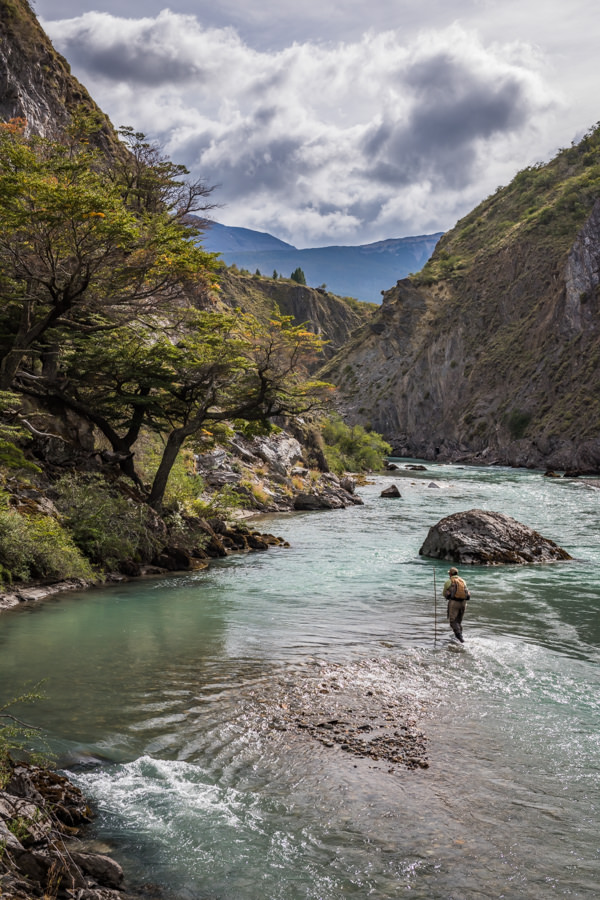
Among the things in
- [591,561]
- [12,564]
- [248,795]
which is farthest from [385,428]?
[248,795]

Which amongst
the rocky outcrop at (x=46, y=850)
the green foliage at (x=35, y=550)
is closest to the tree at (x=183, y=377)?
the green foliage at (x=35, y=550)

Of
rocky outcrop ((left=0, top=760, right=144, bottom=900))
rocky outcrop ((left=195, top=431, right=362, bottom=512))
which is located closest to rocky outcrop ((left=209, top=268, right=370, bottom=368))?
rocky outcrop ((left=195, top=431, right=362, bottom=512))

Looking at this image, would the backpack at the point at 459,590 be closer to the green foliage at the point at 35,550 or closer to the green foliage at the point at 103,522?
the green foliage at the point at 35,550

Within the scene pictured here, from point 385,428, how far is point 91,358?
90.9 m

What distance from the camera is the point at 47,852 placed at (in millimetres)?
4969

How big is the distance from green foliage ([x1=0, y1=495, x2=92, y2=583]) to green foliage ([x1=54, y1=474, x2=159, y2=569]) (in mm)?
734

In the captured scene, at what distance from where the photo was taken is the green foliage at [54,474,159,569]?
17.1 metres

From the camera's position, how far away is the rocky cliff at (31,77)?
136 feet

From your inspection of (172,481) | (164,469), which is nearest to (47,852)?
(164,469)

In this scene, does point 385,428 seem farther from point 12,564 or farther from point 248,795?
point 248,795

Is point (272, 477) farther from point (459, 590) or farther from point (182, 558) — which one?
point (459, 590)

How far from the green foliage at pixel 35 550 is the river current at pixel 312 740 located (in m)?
0.91

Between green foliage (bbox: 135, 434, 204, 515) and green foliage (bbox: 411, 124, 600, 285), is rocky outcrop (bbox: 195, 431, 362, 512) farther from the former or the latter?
green foliage (bbox: 411, 124, 600, 285)

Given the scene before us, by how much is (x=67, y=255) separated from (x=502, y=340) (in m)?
81.8
